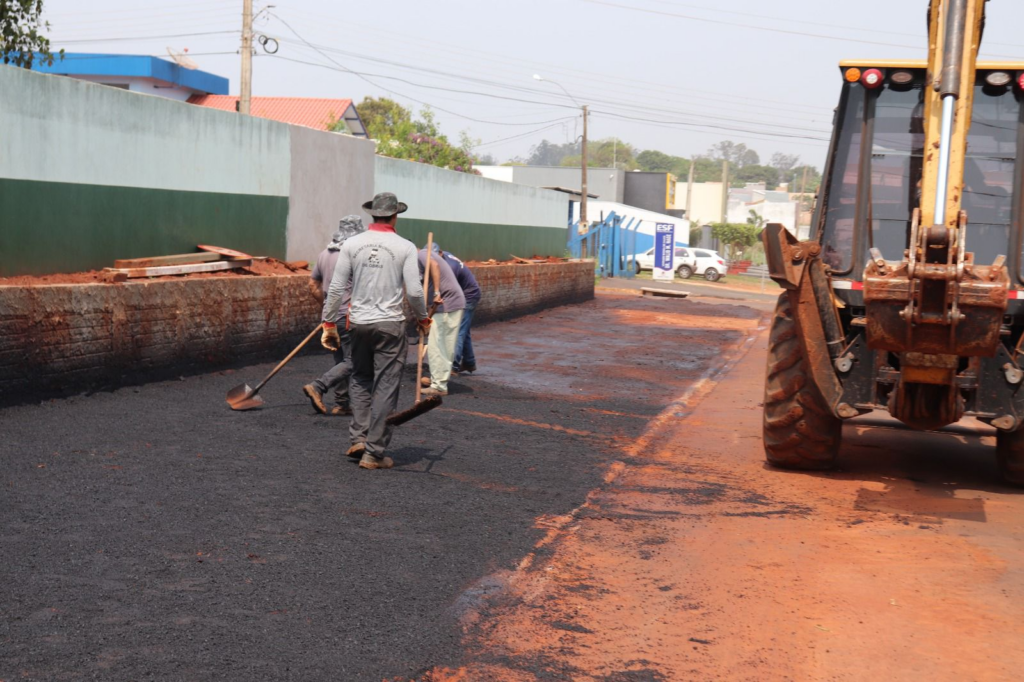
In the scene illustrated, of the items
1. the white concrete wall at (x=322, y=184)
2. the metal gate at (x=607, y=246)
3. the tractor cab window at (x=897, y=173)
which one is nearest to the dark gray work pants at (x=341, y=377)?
the tractor cab window at (x=897, y=173)

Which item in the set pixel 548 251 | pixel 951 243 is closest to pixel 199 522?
pixel 951 243

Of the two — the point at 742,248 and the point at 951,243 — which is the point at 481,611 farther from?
the point at 742,248

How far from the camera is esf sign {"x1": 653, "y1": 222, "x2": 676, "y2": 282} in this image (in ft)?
143

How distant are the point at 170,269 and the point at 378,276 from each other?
16.2 ft

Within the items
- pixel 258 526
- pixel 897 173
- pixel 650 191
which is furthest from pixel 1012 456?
pixel 650 191

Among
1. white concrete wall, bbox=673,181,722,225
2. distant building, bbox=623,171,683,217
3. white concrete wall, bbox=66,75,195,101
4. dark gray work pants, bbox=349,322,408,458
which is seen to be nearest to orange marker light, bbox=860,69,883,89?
dark gray work pants, bbox=349,322,408,458

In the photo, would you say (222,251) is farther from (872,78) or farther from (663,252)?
(663,252)

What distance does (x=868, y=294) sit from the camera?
6820mm

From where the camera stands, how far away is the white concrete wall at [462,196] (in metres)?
19.8

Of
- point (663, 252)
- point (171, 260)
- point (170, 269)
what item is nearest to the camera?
point (170, 269)

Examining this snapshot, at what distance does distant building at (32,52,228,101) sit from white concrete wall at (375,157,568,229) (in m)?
18.7

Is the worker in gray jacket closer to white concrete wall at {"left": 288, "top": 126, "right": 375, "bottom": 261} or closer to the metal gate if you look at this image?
white concrete wall at {"left": 288, "top": 126, "right": 375, "bottom": 261}

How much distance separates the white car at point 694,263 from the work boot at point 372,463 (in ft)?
140

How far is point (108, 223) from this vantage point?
476 inches
